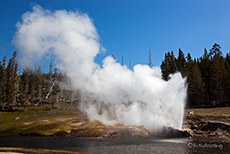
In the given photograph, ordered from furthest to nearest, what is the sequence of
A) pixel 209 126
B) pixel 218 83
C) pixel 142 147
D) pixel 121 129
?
pixel 218 83 < pixel 121 129 < pixel 209 126 < pixel 142 147

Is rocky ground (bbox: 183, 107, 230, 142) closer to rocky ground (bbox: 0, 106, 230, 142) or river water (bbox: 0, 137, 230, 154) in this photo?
rocky ground (bbox: 0, 106, 230, 142)

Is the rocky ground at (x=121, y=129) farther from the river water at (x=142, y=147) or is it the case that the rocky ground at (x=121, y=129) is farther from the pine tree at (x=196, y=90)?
the pine tree at (x=196, y=90)

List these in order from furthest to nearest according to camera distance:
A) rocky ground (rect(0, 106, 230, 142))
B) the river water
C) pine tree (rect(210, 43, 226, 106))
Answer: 1. pine tree (rect(210, 43, 226, 106))
2. rocky ground (rect(0, 106, 230, 142))
3. the river water

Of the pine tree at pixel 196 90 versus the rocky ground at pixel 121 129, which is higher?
the pine tree at pixel 196 90

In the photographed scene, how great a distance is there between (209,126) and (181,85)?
38.5 ft

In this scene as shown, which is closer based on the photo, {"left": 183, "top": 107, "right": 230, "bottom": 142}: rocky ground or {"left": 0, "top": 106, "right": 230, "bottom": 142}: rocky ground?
{"left": 183, "top": 107, "right": 230, "bottom": 142}: rocky ground

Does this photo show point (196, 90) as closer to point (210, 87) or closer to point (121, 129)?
point (210, 87)

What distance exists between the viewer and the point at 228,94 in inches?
2965

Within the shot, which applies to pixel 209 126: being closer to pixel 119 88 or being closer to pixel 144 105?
pixel 144 105

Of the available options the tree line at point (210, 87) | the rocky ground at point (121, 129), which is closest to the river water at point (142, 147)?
the rocky ground at point (121, 129)

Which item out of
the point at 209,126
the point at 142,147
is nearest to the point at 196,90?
the point at 209,126

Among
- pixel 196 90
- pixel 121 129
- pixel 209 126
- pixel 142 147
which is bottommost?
pixel 142 147

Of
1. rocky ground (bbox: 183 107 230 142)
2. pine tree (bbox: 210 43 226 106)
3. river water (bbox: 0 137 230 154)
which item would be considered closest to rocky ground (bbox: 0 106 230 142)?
rocky ground (bbox: 183 107 230 142)

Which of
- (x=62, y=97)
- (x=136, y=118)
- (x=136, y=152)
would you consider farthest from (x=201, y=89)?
(x=62, y=97)
